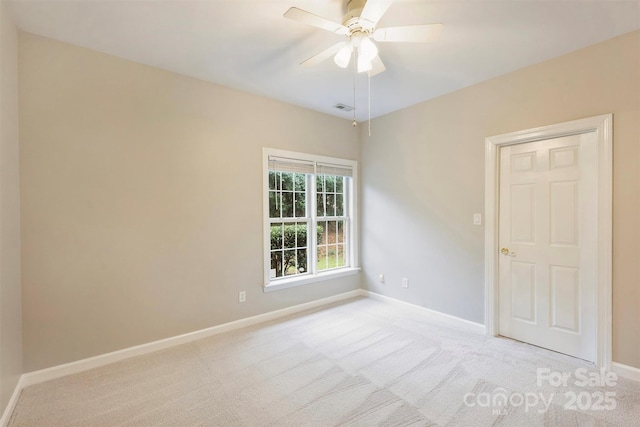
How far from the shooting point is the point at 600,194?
2332mm

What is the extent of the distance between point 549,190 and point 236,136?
3.19m

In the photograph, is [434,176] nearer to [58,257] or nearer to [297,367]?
[297,367]

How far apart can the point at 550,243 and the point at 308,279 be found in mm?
2619

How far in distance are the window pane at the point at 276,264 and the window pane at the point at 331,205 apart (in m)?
0.97

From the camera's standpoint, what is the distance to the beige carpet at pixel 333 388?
184 centimetres

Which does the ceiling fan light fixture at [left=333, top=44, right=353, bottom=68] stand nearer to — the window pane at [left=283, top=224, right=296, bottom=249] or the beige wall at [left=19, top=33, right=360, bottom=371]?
the beige wall at [left=19, top=33, right=360, bottom=371]

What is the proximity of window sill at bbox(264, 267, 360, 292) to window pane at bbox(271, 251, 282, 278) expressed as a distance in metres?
0.11

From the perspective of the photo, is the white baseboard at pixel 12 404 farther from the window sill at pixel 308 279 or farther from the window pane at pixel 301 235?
the window pane at pixel 301 235

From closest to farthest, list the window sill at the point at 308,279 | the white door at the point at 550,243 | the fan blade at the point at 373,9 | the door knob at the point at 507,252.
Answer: the fan blade at the point at 373,9 → the white door at the point at 550,243 → the door knob at the point at 507,252 → the window sill at the point at 308,279

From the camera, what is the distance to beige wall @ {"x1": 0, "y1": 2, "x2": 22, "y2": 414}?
181 cm

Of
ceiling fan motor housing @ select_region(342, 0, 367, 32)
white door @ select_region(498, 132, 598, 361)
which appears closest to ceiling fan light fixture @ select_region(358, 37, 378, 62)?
ceiling fan motor housing @ select_region(342, 0, 367, 32)

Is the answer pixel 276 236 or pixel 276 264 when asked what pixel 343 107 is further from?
pixel 276 264

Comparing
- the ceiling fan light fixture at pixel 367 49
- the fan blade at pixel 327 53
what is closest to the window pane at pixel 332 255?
the fan blade at pixel 327 53

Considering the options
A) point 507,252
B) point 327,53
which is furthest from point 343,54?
point 507,252
